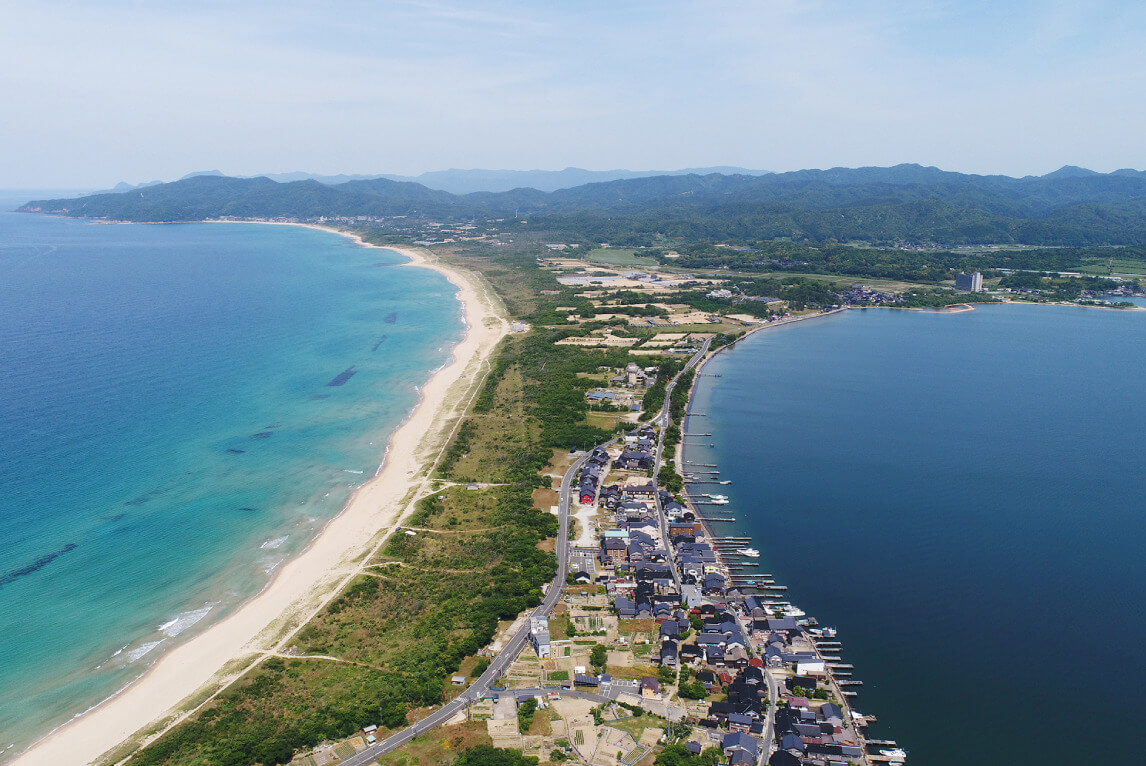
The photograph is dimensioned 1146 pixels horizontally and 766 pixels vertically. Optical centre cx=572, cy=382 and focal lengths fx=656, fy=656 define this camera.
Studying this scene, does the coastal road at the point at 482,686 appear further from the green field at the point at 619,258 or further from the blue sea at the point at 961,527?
the green field at the point at 619,258

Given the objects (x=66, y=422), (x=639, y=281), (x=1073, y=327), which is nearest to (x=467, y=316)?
(x=639, y=281)

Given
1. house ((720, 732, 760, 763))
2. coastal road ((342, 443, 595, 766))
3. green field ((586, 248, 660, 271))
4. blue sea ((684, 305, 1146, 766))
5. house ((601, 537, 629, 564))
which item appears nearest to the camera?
house ((720, 732, 760, 763))

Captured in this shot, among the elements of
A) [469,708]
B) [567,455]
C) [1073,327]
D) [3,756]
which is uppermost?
[1073,327]

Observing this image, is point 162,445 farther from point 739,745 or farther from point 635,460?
Answer: point 739,745

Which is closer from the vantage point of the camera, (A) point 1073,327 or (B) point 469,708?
(B) point 469,708

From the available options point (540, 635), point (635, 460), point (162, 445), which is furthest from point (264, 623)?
point (162, 445)

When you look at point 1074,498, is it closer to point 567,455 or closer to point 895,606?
point 895,606

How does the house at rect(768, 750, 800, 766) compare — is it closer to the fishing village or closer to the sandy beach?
the fishing village

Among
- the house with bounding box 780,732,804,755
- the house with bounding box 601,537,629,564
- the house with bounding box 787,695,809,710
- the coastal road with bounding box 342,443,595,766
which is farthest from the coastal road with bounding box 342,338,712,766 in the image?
the house with bounding box 787,695,809,710
